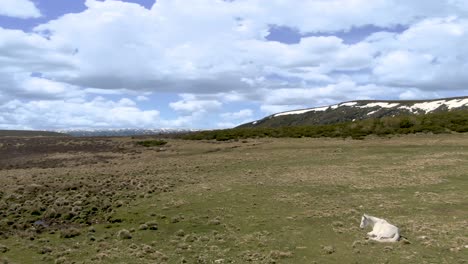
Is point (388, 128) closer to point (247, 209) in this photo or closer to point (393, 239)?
point (247, 209)

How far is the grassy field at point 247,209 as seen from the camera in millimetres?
17969

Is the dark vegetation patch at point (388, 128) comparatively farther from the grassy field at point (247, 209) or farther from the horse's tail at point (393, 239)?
the horse's tail at point (393, 239)

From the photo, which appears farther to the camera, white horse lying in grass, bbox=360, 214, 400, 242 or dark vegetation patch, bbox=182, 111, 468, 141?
dark vegetation patch, bbox=182, 111, 468, 141

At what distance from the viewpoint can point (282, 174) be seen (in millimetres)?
40031

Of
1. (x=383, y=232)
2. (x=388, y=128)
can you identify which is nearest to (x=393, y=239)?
(x=383, y=232)

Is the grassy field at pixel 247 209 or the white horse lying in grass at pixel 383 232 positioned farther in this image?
the white horse lying in grass at pixel 383 232

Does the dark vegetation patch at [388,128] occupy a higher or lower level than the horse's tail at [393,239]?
higher

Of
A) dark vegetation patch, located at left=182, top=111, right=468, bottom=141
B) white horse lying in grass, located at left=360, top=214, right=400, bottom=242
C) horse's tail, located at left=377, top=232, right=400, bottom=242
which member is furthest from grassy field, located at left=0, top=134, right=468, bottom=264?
dark vegetation patch, located at left=182, top=111, right=468, bottom=141

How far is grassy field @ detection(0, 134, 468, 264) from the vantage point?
59.0 ft

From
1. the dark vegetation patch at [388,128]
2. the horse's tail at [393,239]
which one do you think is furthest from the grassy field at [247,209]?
the dark vegetation patch at [388,128]

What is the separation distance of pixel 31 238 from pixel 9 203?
1136 cm

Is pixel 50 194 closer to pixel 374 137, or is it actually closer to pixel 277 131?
pixel 374 137

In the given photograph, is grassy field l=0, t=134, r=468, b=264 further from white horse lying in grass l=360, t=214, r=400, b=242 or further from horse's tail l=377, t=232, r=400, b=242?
white horse lying in grass l=360, t=214, r=400, b=242

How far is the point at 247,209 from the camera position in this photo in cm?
2659
